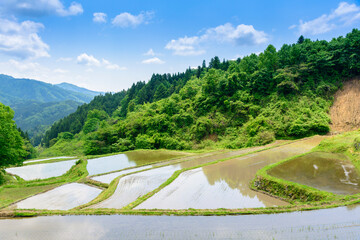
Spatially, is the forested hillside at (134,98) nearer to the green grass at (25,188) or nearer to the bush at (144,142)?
the bush at (144,142)

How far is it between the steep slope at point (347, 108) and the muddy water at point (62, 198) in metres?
27.4

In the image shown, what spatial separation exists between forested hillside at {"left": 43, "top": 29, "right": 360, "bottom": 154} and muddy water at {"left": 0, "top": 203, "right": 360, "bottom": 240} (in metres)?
18.7

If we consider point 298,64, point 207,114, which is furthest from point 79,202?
point 298,64

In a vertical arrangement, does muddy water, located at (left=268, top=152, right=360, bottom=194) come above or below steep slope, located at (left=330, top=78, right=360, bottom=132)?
below

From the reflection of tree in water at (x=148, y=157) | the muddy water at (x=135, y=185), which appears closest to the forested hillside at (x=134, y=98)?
the reflection of tree in water at (x=148, y=157)

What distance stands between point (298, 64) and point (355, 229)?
3049 centimetres

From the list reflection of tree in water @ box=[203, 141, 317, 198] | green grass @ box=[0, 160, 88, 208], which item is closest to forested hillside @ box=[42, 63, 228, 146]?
reflection of tree in water @ box=[203, 141, 317, 198]

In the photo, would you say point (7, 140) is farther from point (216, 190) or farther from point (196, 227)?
point (196, 227)

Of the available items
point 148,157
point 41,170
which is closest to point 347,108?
point 148,157

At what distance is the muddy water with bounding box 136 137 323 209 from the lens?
34.4ft

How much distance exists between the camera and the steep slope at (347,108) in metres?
26.0

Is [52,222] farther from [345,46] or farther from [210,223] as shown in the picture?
[345,46]

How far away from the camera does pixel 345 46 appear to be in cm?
2953

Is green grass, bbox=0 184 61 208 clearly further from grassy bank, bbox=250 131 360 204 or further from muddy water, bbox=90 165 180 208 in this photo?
grassy bank, bbox=250 131 360 204
